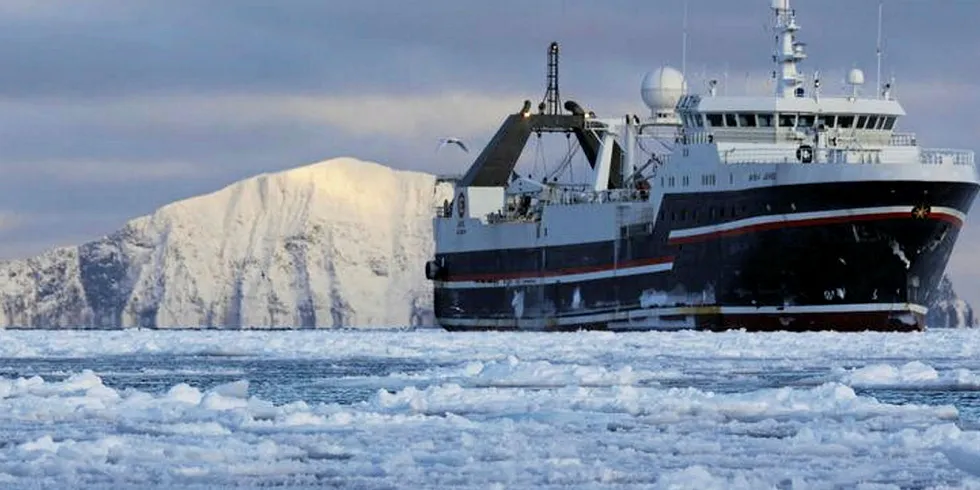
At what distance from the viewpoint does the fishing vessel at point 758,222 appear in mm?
48406

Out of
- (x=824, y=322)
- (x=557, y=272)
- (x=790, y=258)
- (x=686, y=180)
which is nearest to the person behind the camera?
(x=790, y=258)

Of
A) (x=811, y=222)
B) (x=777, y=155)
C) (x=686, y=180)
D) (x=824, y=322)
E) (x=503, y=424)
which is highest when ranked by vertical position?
(x=777, y=155)

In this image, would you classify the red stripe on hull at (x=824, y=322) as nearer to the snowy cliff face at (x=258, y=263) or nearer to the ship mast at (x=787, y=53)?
the ship mast at (x=787, y=53)

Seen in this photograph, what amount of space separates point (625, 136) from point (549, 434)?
4190 centimetres

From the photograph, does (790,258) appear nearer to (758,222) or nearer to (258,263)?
(758,222)

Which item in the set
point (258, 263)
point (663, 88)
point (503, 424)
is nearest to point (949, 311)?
point (258, 263)

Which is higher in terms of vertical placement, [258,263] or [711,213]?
[258,263]

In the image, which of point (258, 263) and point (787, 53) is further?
point (258, 263)

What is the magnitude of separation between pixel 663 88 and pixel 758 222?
1278cm

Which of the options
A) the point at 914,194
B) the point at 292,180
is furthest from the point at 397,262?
the point at 914,194

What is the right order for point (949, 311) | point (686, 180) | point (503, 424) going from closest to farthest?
1. point (503, 424)
2. point (686, 180)
3. point (949, 311)

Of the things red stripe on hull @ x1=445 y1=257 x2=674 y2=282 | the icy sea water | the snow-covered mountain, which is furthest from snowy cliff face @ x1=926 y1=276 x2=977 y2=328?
the icy sea water

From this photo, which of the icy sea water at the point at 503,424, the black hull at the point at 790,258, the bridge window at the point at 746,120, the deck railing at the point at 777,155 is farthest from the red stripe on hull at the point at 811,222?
the icy sea water at the point at 503,424

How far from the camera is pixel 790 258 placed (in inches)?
1935
